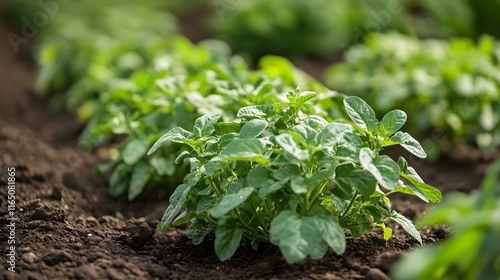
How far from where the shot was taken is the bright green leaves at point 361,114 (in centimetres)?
243

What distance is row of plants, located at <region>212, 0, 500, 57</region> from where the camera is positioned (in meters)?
6.11

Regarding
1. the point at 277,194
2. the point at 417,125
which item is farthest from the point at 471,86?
the point at 277,194

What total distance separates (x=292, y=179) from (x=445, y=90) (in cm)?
237

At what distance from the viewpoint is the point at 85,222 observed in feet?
9.43

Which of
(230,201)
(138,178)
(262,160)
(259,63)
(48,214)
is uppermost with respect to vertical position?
(262,160)

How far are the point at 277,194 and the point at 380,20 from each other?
4.44 metres

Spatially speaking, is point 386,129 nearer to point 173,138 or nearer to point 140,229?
point 173,138

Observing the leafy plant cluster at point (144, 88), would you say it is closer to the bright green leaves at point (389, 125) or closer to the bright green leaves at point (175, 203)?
the bright green leaves at point (389, 125)

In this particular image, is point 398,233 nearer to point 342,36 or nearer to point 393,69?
point 393,69

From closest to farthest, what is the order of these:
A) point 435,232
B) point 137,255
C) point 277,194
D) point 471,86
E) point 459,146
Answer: point 277,194 < point 137,255 < point 435,232 < point 471,86 < point 459,146

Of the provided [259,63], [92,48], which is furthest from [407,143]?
[92,48]

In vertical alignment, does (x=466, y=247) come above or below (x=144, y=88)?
above

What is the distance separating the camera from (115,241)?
2.70 m

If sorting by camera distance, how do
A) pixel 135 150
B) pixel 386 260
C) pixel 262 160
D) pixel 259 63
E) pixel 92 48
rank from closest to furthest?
pixel 262 160, pixel 386 260, pixel 135 150, pixel 259 63, pixel 92 48
